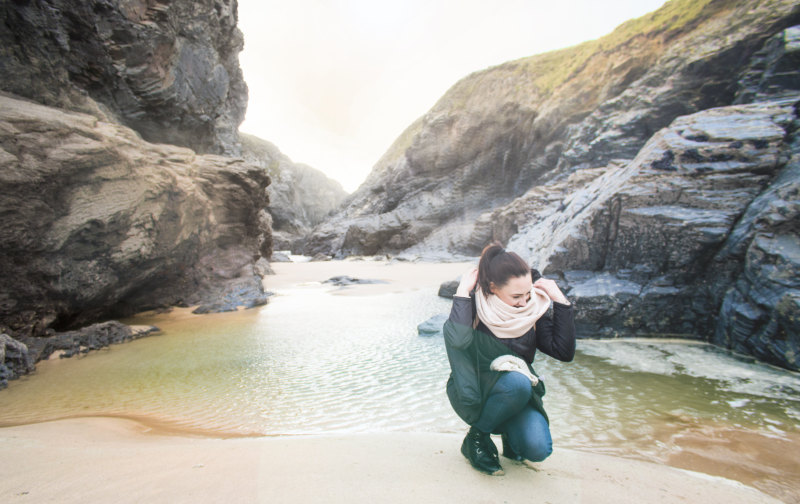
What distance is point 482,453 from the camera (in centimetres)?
206

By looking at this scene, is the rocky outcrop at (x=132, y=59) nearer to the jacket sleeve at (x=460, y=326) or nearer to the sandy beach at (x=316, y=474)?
the sandy beach at (x=316, y=474)

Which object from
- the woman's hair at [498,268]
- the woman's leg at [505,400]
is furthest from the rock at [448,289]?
the woman's leg at [505,400]

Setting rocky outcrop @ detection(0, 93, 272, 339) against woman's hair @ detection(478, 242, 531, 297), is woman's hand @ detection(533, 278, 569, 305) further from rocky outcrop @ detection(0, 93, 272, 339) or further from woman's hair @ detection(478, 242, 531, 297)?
rocky outcrop @ detection(0, 93, 272, 339)

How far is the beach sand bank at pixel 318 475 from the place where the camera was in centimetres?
174

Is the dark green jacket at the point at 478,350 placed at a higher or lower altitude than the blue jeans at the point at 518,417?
higher

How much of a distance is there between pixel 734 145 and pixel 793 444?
5.24m

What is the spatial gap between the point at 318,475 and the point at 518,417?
1.18m

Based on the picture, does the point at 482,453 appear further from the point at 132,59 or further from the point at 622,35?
the point at 622,35

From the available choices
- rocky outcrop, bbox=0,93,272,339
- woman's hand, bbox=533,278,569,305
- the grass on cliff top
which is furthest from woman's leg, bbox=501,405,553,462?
the grass on cliff top

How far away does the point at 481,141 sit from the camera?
37.4 m

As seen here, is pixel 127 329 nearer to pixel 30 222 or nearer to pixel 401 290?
pixel 30 222

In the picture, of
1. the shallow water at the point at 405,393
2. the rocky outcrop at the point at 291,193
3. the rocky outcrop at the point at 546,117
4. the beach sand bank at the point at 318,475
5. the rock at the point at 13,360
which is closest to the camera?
the beach sand bank at the point at 318,475

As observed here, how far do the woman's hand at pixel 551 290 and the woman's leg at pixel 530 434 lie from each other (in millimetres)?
664

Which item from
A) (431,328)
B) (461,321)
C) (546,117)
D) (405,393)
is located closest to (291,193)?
(546,117)
